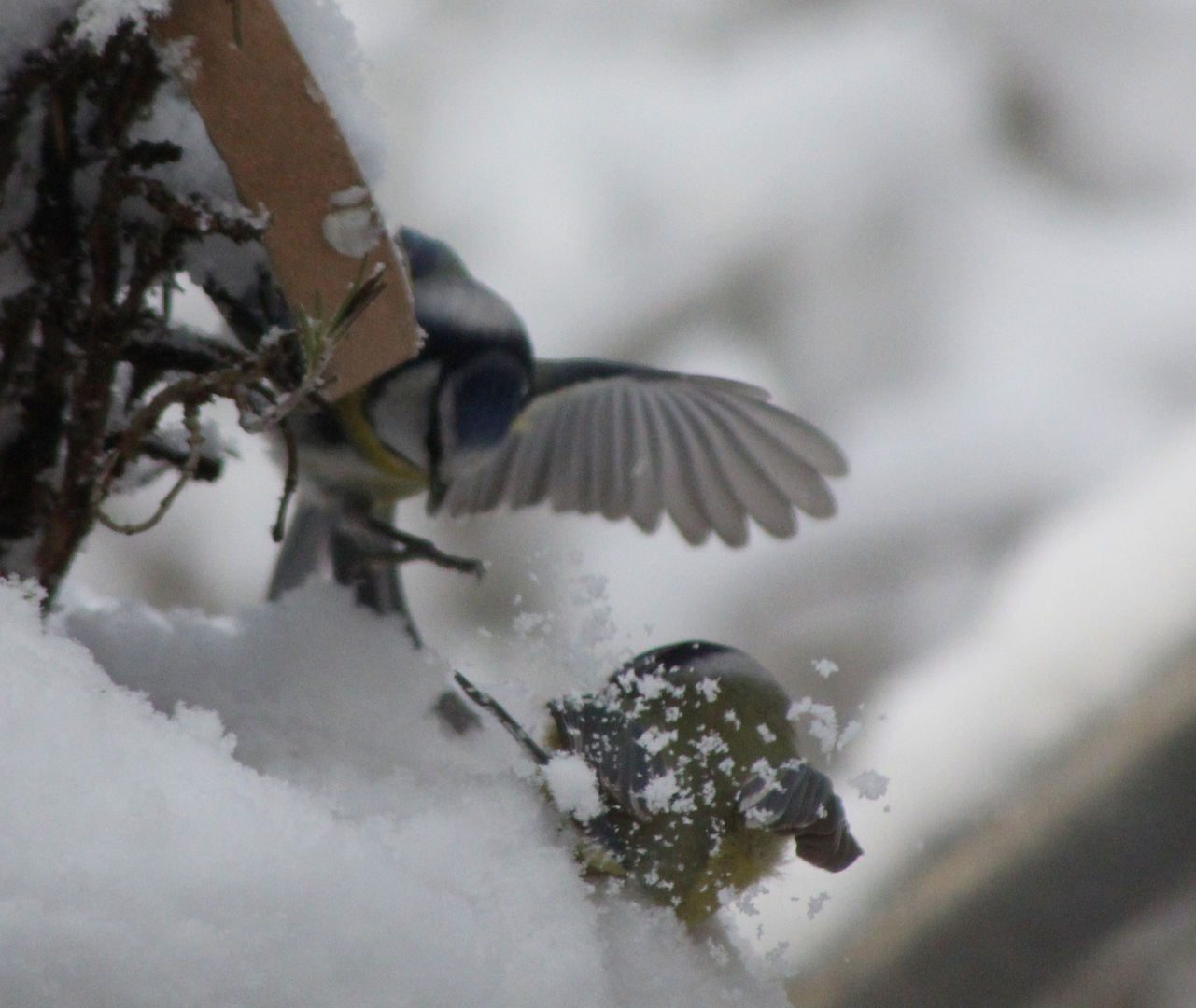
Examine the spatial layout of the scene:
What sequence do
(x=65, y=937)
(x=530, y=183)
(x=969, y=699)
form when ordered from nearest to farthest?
(x=65, y=937) → (x=969, y=699) → (x=530, y=183)

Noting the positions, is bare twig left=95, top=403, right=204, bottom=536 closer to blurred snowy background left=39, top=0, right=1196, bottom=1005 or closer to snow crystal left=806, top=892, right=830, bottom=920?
snow crystal left=806, top=892, right=830, bottom=920

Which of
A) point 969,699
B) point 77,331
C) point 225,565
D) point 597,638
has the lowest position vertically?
point 225,565

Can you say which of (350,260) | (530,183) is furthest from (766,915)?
(530,183)

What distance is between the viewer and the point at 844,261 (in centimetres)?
211

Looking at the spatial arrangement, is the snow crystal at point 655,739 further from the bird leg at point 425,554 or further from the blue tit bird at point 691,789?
the bird leg at point 425,554

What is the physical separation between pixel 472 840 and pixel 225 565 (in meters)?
1.39

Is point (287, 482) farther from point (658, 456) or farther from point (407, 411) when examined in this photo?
point (658, 456)

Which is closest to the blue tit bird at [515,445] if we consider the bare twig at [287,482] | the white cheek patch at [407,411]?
the white cheek patch at [407,411]

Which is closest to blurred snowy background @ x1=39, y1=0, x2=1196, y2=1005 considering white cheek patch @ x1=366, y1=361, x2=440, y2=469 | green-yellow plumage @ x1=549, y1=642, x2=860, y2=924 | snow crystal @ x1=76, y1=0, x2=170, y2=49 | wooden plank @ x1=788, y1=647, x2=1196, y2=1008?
wooden plank @ x1=788, y1=647, x2=1196, y2=1008

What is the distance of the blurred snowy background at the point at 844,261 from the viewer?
171 cm

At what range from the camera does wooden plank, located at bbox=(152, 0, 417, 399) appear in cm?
56

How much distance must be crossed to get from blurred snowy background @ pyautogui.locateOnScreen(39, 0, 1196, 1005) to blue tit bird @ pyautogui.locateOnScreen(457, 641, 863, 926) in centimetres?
89

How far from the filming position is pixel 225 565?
Result: 1839 millimetres

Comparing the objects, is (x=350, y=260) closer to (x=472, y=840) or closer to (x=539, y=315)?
(x=472, y=840)
